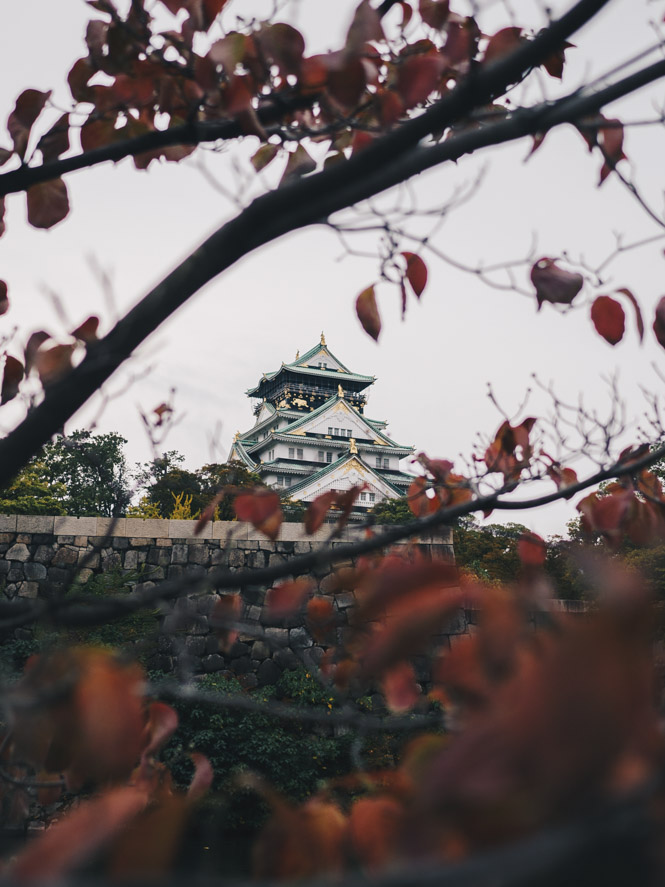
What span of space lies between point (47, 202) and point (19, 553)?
595 cm

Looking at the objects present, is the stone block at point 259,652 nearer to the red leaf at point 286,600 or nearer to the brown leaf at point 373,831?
the red leaf at point 286,600

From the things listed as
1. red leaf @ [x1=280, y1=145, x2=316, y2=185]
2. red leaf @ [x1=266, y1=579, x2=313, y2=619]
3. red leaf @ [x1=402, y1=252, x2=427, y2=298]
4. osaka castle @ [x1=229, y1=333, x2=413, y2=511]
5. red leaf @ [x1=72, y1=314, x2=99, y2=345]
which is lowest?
red leaf @ [x1=266, y1=579, x2=313, y2=619]

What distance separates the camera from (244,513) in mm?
1188

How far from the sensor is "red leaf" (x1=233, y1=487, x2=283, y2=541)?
119 centimetres

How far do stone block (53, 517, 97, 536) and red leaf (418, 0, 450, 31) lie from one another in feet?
19.6

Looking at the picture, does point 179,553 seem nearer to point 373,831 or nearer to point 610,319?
point 610,319

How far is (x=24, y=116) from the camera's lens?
1.12m

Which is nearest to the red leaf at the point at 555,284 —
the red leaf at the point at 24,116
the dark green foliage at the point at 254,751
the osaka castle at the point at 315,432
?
the red leaf at the point at 24,116

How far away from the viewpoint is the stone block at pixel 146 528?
21.3 feet

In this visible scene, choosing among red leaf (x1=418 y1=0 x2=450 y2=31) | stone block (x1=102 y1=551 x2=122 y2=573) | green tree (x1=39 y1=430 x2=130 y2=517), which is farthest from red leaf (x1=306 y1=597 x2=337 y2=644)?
green tree (x1=39 y1=430 x2=130 y2=517)

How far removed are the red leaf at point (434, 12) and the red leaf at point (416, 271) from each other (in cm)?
51

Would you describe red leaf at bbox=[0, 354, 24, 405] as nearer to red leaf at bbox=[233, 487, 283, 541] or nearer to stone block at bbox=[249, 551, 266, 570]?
red leaf at bbox=[233, 487, 283, 541]

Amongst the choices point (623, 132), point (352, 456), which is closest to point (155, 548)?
point (623, 132)

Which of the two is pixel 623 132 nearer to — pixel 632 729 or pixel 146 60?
pixel 146 60
